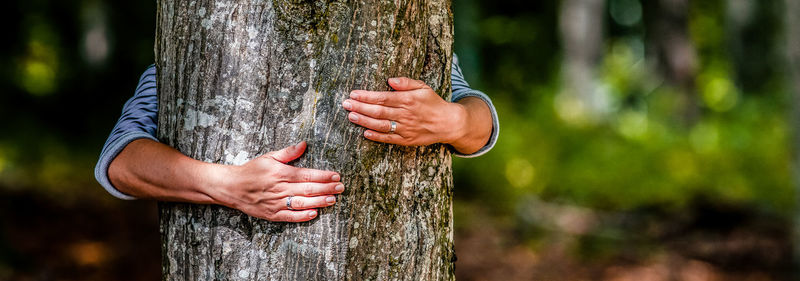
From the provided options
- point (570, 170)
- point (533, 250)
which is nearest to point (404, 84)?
point (533, 250)

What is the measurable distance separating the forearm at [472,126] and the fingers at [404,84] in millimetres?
158

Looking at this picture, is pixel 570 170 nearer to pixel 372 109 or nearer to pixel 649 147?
pixel 649 147

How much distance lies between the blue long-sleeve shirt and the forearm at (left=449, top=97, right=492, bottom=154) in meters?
0.04

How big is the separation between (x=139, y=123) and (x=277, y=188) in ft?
1.91

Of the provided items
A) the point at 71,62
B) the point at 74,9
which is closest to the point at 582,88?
the point at 71,62

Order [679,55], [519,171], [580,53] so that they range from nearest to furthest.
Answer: [519,171] → [679,55] → [580,53]

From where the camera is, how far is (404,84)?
1.63 metres

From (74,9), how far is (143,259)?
46.8 feet

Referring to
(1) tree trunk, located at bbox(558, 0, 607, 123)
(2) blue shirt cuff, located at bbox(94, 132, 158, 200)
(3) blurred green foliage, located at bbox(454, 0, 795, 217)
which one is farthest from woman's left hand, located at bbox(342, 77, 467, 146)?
(1) tree trunk, located at bbox(558, 0, 607, 123)

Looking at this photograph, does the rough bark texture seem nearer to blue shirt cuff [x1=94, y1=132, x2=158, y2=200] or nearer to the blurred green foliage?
blue shirt cuff [x1=94, y1=132, x2=158, y2=200]

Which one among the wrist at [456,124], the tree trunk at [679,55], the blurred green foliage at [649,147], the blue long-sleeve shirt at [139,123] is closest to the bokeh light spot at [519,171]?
the blurred green foliage at [649,147]

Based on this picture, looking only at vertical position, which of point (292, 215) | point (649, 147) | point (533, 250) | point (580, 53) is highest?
point (580, 53)

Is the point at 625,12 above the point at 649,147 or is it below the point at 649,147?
above

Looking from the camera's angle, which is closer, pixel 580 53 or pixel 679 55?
pixel 679 55
